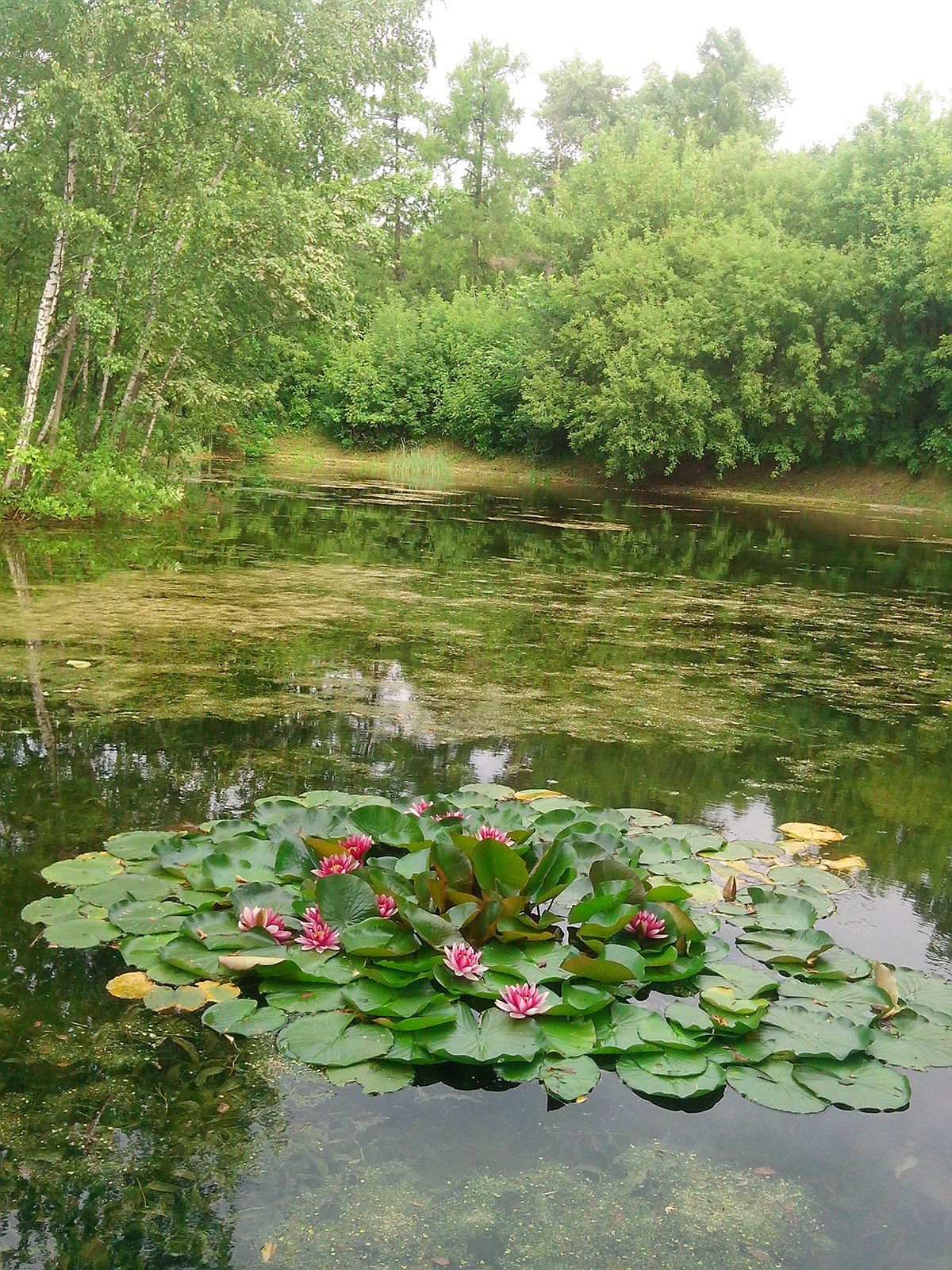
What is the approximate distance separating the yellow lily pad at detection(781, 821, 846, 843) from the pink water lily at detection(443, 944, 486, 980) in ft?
4.85

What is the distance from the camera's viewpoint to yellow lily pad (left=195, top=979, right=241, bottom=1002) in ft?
7.22

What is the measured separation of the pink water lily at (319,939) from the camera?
7.76ft

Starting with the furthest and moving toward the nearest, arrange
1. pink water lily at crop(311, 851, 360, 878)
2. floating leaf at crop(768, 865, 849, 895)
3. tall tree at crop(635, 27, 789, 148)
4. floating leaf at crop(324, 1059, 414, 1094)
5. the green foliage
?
tall tree at crop(635, 27, 789, 148) < the green foliage < floating leaf at crop(768, 865, 849, 895) < pink water lily at crop(311, 851, 360, 878) < floating leaf at crop(324, 1059, 414, 1094)

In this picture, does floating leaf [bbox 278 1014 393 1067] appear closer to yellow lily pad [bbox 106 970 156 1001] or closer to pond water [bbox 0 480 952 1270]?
pond water [bbox 0 480 952 1270]

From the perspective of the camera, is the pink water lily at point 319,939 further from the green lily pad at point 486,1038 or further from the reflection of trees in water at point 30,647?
the reflection of trees in water at point 30,647

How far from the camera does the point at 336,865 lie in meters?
2.62

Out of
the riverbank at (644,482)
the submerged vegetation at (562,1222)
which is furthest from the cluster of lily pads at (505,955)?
the riverbank at (644,482)

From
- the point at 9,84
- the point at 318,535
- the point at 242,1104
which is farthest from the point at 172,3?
the point at 242,1104

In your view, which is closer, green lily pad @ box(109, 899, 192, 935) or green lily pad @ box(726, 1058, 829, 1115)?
green lily pad @ box(726, 1058, 829, 1115)

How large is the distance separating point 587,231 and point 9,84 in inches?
729

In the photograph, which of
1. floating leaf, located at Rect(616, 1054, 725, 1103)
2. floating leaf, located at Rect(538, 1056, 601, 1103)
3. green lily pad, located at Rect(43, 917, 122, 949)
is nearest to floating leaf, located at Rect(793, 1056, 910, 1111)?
floating leaf, located at Rect(616, 1054, 725, 1103)

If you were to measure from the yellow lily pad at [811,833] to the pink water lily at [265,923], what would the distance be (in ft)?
5.67

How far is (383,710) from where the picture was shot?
442 cm

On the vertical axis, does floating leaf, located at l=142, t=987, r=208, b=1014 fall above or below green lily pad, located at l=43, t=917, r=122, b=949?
below
